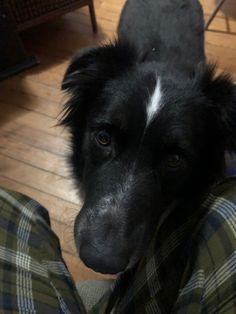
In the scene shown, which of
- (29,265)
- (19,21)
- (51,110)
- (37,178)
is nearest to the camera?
(29,265)

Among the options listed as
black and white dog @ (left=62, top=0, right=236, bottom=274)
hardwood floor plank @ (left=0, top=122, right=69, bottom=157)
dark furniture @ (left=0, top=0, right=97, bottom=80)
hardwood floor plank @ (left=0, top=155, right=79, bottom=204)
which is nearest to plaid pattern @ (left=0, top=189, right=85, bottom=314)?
black and white dog @ (left=62, top=0, right=236, bottom=274)

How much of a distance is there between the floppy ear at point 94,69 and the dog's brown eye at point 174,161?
33 centimetres

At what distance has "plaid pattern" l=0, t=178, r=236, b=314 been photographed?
0.73 meters

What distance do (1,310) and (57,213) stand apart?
1.10 meters

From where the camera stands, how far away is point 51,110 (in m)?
2.23

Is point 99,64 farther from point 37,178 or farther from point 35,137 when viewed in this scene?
point 35,137

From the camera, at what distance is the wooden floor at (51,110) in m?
1.84

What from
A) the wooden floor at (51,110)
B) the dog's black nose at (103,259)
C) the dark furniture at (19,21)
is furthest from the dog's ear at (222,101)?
the dark furniture at (19,21)

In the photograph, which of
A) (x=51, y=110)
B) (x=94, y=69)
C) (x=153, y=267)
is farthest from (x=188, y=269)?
(x=51, y=110)

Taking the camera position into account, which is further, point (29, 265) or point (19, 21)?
point (19, 21)

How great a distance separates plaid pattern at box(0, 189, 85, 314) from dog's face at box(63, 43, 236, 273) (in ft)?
0.35

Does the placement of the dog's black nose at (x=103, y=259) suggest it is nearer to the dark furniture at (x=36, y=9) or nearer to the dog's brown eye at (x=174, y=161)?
the dog's brown eye at (x=174, y=161)

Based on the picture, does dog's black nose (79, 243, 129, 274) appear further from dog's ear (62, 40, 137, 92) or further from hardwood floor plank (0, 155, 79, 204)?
hardwood floor plank (0, 155, 79, 204)

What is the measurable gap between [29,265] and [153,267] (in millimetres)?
310
